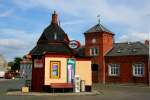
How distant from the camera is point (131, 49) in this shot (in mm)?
61969

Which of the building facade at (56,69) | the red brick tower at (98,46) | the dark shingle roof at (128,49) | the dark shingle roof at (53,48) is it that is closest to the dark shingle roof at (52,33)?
the dark shingle roof at (53,48)

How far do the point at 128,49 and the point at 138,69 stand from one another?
15.5 feet

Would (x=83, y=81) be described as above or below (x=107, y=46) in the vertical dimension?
below

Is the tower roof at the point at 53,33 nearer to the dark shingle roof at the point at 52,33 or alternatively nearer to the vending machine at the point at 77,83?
the dark shingle roof at the point at 52,33

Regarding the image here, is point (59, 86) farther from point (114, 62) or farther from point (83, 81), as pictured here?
point (114, 62)

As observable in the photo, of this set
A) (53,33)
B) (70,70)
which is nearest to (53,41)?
(53,33)

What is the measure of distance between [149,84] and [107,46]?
1175cm

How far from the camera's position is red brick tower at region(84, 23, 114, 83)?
63875mm

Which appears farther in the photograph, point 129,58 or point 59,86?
point 129,58

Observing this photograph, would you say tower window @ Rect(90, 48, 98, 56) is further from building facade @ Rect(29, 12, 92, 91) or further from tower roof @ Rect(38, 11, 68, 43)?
building facade @ Rect(29, 12, 92, 91)

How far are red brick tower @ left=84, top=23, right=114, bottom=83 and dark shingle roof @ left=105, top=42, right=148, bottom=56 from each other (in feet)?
4.07

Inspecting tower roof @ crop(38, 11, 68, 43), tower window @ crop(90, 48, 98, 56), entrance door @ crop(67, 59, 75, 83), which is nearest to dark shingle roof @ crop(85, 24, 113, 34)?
tower window @ crop(90, 48, 98, 56)

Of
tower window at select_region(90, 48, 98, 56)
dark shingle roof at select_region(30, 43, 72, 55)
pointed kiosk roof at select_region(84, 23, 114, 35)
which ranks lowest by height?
dark shingle roof at select_region(30, 43, 72, 55)

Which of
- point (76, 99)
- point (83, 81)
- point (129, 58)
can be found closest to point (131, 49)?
point (129, 58)
